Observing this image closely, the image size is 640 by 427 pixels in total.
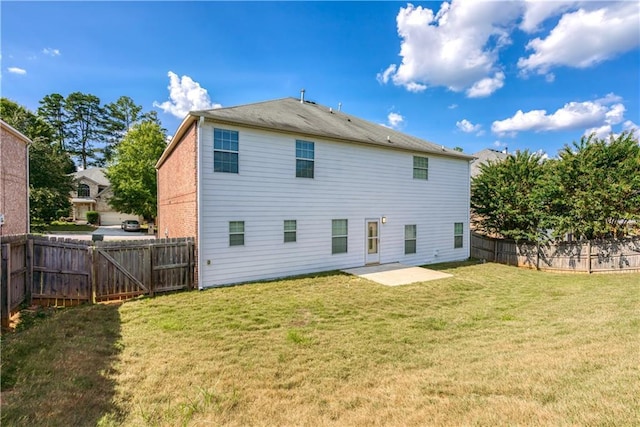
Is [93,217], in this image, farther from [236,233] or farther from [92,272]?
[236,233]

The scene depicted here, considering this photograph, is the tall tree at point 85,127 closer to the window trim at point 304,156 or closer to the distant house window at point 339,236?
the window trim at point 304,156

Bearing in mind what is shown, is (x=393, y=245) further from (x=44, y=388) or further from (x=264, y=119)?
(x=44, y=388)

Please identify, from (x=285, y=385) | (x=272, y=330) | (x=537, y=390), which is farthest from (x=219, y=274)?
(x=537, y=390)

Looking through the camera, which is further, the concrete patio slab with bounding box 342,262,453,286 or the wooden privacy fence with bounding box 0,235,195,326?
the concrete patio slab with bounding box 342,262,453,286

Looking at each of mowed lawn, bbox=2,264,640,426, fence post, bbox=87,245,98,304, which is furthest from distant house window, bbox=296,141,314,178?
fence post, bbox=87,245,98,304

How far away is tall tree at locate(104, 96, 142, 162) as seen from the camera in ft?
150

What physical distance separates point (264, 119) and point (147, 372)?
793cm

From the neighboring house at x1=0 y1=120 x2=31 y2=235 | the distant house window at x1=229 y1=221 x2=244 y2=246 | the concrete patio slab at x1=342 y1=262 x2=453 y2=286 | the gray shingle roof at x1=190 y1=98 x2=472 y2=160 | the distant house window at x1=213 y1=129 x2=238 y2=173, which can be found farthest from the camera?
the neighboring house at x1=0 y1=120 x2=31 y2=235

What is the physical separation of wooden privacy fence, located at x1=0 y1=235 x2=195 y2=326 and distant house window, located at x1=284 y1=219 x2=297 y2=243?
10.1ft

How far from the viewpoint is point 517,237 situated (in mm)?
13750

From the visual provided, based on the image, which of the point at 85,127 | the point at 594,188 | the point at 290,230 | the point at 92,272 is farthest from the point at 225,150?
the point at 85,127

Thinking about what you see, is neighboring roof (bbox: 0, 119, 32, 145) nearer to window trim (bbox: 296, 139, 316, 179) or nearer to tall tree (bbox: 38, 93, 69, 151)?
window trim (bbox: 296, 139, 316, 179)

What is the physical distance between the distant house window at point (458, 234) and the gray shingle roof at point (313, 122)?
3442 mm

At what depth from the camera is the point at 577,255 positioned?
488 inches
